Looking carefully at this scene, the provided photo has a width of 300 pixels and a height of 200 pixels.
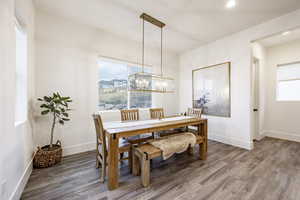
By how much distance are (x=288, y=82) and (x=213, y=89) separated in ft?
7.26

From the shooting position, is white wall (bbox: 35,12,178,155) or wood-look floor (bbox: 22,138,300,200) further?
white wall (bbox: 35,12,178,155)

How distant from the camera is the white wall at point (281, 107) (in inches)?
142

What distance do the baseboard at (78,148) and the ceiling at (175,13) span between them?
285 centimetres

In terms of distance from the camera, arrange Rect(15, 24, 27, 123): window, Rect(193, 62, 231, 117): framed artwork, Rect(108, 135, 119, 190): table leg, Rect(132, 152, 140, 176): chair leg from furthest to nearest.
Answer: Rect(193, 62, 231, 117): framed artwork < Rect(132, 152, 140, 176): chair leg < Rect(15, 24, 27, 123): window < Rect(108, 135, 119, 190): table leg

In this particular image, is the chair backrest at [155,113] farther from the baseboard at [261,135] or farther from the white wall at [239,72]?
the baseboard at [261,135]

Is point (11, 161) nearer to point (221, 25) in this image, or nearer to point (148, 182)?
point (148, 182)

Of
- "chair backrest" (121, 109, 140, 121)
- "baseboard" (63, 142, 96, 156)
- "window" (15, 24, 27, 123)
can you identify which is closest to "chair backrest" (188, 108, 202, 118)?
"chair backrest" (121, 109, 140, 121)

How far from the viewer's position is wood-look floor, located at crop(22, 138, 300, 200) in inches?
64.1

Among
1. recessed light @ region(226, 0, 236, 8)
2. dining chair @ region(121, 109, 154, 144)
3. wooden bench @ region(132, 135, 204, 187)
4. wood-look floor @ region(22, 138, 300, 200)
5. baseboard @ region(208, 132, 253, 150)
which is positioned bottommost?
wood-look floor @ region(22, 138, 300, 200)

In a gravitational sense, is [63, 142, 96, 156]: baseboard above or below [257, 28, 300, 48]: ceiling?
below

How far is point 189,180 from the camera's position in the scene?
76.1 inches

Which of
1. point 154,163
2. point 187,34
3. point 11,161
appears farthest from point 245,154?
point 11,161

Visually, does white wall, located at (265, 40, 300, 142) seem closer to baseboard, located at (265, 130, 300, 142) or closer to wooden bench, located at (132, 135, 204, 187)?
baseboard, located at (265, 130, 300, 142)

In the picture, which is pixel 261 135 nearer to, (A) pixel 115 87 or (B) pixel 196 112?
(B) pixel 196 112
